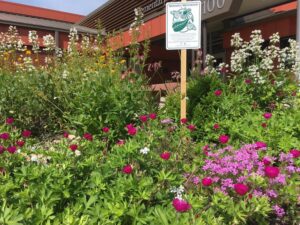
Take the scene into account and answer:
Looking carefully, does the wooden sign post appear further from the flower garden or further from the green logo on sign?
the flower garden

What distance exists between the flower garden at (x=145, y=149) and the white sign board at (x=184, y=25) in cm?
69

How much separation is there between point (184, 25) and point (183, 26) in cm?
2

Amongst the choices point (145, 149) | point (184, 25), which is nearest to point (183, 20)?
point (184, 25)

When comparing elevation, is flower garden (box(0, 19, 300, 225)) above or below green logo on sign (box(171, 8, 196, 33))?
below

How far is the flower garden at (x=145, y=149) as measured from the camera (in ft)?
6.48

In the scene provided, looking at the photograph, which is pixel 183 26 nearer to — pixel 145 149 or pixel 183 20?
pixel 183 20

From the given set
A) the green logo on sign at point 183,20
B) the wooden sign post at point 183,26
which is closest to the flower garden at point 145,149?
the wooden sign post at point 183,26

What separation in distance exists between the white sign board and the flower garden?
2.26ft

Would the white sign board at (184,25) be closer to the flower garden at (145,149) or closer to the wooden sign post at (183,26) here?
the wooden sign post at (183,26)

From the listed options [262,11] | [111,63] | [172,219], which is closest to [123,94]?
[111,63]

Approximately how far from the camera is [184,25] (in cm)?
399

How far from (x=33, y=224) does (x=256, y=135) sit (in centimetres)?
228

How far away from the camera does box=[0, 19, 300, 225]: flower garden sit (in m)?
1.97

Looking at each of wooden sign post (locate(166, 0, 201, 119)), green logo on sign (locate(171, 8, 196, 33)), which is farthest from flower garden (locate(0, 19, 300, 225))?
green logo on sign (locate(171, 8, 196, 33))
